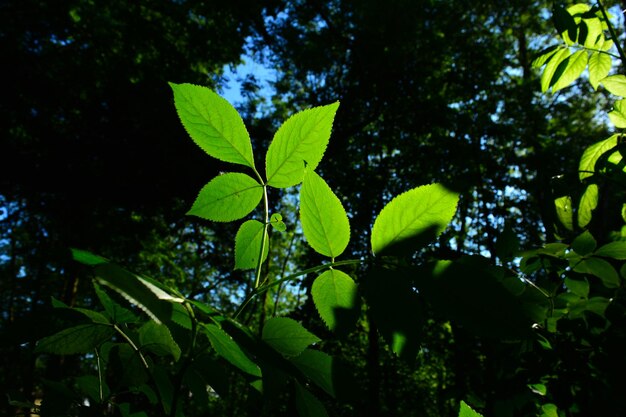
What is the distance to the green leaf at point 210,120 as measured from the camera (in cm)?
60

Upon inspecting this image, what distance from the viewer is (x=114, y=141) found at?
32.4 ft

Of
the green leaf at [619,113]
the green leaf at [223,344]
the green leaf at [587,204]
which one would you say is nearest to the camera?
the green leaf at [223,344]

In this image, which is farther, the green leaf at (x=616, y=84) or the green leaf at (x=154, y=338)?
the green leaf at (x=616, y=84)

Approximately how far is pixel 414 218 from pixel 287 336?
10.2 inches

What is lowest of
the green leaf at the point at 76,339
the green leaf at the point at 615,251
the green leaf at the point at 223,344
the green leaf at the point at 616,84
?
the green leaf at the point at 223,344

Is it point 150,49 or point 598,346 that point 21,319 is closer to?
point 598,346

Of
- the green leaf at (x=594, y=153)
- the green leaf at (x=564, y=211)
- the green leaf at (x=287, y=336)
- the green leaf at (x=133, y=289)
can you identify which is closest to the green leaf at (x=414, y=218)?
the green leaf at (x=287, y=336)

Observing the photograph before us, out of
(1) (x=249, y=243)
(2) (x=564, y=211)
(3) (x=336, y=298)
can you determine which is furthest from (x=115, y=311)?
(2) (x=564, y=211)

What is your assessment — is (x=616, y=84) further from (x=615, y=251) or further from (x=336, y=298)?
(x=336, y=298)

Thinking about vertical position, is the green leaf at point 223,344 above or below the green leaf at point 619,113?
below

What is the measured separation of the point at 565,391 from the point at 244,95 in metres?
11.6

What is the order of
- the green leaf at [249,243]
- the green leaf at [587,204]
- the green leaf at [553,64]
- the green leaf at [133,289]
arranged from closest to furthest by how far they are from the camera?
the green leaf at [133,289] → the green leaf at [249,243] → the green leaf at [587,204] → the green leaf at [553,64]

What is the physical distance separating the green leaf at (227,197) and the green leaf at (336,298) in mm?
219

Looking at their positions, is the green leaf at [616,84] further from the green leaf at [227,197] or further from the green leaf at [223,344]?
the green leaf at [223,344]
